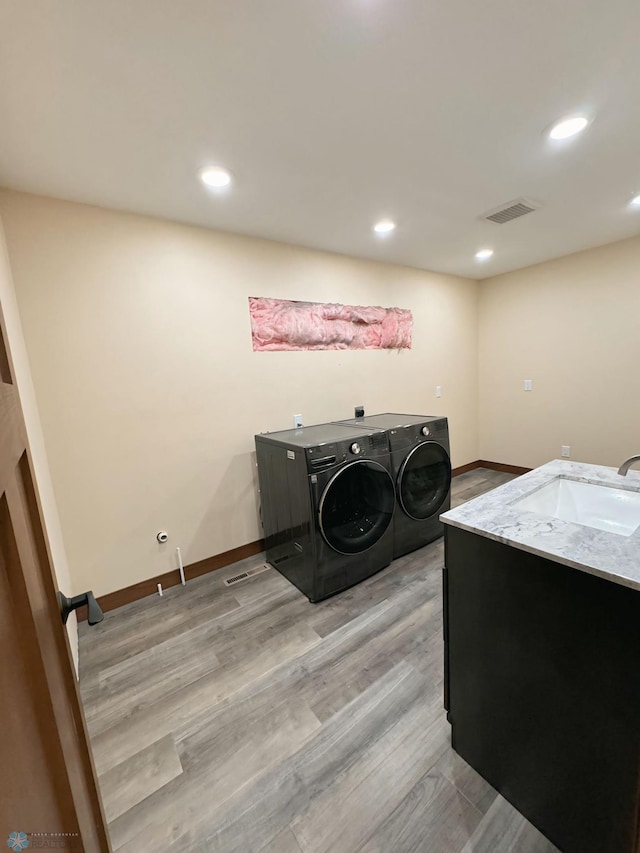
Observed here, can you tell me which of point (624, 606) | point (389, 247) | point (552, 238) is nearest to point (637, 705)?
point (624, 606)

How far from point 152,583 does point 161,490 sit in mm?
635

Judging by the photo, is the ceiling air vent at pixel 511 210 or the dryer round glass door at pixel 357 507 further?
the ceiling air vent at pixel 511 210

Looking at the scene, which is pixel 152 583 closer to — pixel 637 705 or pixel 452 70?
pixel 637 705

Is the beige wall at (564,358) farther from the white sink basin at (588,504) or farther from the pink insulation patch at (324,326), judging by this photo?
the white sink basin at (588,504)

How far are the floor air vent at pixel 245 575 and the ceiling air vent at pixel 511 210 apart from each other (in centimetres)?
306

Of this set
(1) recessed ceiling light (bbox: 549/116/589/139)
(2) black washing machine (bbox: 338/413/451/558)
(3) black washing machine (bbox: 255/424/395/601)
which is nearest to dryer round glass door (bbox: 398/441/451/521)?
(2) black washing machine (bbox: 338/413/451/558)

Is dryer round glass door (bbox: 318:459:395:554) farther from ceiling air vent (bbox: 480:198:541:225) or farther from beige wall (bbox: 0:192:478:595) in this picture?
ceiling air vent (bbox: 480:198:541:225)

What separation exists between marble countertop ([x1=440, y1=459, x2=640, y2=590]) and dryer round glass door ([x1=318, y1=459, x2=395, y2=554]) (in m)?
0.97

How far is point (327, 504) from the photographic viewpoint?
206 centimetres

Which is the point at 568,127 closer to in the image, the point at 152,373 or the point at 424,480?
the point at 424,480

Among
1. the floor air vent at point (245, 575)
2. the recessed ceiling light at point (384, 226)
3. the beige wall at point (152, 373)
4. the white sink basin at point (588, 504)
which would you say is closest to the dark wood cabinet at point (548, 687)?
the white sink basin at point (588, 504)

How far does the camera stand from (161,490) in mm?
2316

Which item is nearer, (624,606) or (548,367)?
(624,606)

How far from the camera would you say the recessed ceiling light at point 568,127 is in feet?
5.00
